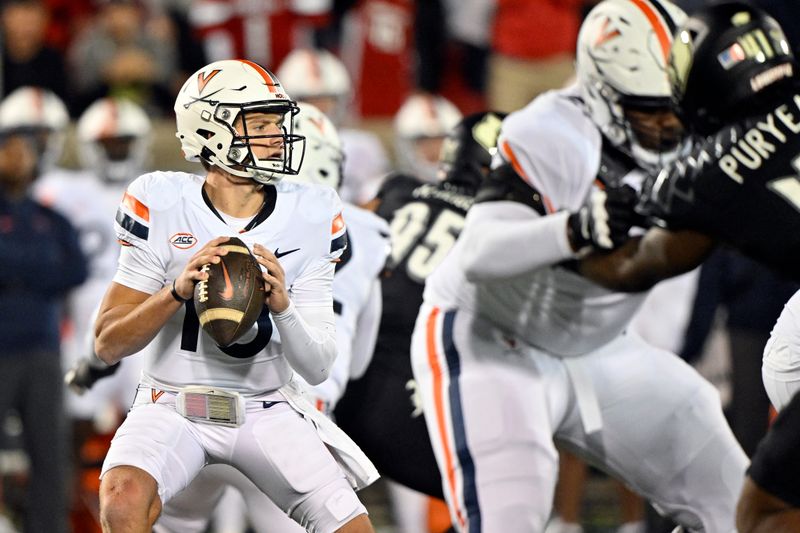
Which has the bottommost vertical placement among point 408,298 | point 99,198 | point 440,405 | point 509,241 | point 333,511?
point 99,198

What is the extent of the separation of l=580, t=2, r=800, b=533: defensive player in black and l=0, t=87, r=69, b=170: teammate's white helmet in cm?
432

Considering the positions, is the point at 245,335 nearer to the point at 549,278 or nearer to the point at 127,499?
the point at 127,499

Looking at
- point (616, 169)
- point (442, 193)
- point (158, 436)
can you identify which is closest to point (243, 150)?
point (158, 436)

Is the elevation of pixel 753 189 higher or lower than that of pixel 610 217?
higher

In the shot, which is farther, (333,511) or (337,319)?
(337,319)

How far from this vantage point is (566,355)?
14.7 ft

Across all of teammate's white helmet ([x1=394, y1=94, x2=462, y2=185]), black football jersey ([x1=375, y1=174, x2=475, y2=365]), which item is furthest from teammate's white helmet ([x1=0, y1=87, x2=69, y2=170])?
black football jersey ([x1=375, y1=174, x2=475, y2=365])

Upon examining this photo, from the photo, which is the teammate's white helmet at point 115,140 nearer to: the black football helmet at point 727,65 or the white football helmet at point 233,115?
the white football helmet at point 233,115

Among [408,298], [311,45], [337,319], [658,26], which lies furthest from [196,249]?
[311,45]

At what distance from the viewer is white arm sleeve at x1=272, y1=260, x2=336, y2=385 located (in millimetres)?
3691

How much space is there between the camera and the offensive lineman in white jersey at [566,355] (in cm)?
416

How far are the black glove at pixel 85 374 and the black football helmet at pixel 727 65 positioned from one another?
1.81 meters

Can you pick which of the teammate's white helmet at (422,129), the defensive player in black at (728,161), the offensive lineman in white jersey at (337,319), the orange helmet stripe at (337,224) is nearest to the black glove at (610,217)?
the defensive player in black at (728,161)

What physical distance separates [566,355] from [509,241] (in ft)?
2.05
